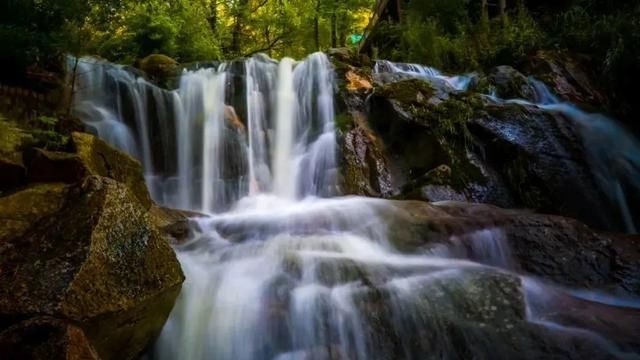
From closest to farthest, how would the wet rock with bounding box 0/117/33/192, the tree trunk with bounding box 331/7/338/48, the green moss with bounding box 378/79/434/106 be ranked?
the wet rock with bounding box 0/117/33/192 < the green moss with bounding box 378/79/434/106 < the tree trunk with bounding box 331/7/338/48

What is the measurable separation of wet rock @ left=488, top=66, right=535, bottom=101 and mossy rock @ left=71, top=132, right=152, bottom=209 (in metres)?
6.47

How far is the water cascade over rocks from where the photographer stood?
13.0 ft

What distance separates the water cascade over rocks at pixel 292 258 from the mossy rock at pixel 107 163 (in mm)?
863

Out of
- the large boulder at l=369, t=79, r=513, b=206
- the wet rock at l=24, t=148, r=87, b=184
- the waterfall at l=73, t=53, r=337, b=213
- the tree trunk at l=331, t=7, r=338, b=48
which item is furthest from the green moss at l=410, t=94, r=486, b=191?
the tree trunk at l=331, t=7, r=338, b=48

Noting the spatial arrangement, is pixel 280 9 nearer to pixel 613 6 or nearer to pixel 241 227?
pixel 613 6

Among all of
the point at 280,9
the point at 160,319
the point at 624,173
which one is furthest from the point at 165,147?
the point at 280,9

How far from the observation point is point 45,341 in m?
2.77

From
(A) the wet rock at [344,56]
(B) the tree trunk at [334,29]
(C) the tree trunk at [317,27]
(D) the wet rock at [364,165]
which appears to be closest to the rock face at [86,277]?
(D) the wet rock at [364,165]

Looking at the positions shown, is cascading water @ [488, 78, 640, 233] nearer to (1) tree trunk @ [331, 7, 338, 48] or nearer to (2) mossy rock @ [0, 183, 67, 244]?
(2) mossy rock @ [0, 183, 67, 244]

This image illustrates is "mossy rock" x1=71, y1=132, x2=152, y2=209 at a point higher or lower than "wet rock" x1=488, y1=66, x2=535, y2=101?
lower

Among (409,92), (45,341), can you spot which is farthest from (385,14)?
(45,341)

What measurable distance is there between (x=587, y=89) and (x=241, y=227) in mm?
6993

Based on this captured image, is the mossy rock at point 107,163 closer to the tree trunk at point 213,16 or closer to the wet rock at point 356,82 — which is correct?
the wet rock at point 356,82

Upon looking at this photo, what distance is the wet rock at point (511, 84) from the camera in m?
9.49
